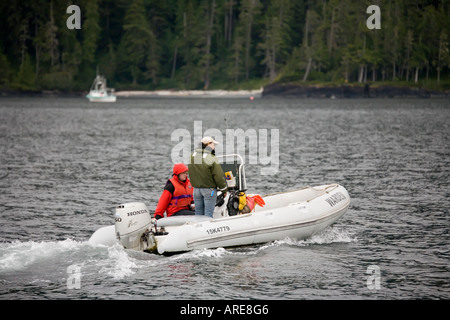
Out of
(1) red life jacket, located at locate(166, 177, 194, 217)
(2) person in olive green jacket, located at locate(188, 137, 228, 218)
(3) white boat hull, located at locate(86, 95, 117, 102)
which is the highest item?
(2) person in olive green jacket, located at locate(188, 137, 228, 218)

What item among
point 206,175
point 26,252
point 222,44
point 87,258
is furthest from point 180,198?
point 222,44

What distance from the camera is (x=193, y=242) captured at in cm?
1280

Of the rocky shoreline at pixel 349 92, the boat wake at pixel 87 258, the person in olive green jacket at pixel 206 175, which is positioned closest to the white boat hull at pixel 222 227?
the boat wake at pixel 87 258

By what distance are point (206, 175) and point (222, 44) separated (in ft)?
413

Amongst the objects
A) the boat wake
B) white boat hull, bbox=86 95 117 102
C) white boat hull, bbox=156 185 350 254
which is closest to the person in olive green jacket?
white boat hull, bbox=156 185 350 254

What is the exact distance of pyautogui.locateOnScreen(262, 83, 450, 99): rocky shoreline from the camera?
115m

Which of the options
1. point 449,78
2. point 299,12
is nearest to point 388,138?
point 449,78

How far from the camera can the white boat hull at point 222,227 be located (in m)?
12.7

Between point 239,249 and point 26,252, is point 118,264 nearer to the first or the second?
point 26,252

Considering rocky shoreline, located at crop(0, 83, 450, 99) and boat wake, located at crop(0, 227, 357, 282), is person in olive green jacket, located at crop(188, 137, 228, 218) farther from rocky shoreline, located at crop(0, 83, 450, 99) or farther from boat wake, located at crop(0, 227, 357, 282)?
rocky shoreline, located at crop(0, 83, 450, 99)

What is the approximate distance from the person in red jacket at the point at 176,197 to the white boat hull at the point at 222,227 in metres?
0.41

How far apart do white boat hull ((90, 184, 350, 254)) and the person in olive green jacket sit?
0.40 meters

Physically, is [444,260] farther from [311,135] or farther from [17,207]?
[311,135]

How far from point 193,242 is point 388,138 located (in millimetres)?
33272
